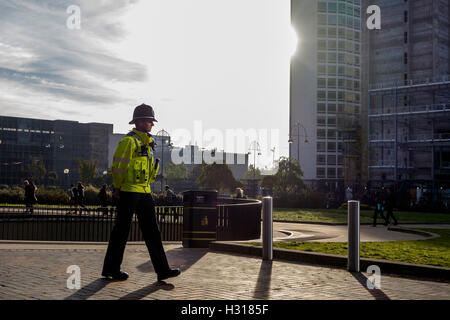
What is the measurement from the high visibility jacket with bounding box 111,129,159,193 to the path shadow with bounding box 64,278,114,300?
119cm

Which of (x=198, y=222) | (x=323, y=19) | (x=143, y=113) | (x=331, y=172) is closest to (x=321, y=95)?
(x=323, y=19)

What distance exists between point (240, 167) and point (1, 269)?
592 feet

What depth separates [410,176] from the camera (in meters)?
71.8

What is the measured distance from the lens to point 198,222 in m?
11.6

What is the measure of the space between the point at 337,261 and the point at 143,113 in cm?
405

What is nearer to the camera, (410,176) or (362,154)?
(410,176)

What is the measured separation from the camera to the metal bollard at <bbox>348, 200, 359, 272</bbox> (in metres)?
8.46

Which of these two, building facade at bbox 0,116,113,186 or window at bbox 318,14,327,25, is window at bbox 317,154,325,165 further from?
building facade at bbox 0,116,113,186

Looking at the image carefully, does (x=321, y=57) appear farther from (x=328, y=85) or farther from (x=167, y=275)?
(x=167, y=275)

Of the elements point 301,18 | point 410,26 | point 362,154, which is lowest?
point 362,154
